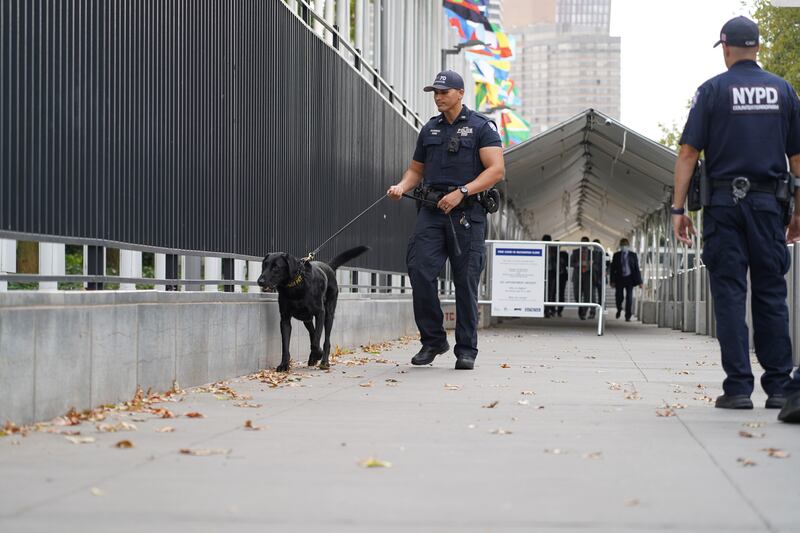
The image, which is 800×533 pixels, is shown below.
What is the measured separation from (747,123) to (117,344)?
3628mm

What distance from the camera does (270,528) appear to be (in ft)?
12.5

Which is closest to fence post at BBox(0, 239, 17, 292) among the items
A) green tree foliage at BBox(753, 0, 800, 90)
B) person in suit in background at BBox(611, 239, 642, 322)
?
person in suit in background at BBox(611, 239, 642, 322)

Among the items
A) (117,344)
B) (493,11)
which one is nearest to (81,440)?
(117,344)

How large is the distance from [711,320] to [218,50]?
1124 centimetres

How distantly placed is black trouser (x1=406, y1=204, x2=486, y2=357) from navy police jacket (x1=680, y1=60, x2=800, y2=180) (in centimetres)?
334

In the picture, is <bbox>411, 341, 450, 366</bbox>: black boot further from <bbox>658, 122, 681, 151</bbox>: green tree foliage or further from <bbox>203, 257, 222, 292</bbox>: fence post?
<bbox>658, 122, 681, 151</bbox>: green tree foliage

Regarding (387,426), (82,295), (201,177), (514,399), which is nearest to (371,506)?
(387,426)

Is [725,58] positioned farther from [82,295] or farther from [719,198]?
[82,295]

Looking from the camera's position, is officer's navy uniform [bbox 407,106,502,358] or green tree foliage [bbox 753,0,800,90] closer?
officer's navy uniform [bbox 407,106,502,358]

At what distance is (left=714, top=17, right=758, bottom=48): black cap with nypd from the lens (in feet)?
24.3

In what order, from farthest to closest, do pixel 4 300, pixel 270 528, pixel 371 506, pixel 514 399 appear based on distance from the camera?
pixel 514 399 → pixel 4 300 → pixel 371 506 → pixel 270 528

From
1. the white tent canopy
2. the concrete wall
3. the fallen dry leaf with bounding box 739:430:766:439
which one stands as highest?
the white tent canopy

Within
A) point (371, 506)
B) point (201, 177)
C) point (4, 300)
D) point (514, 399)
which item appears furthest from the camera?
point (201, 177)

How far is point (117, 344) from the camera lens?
709 cm
